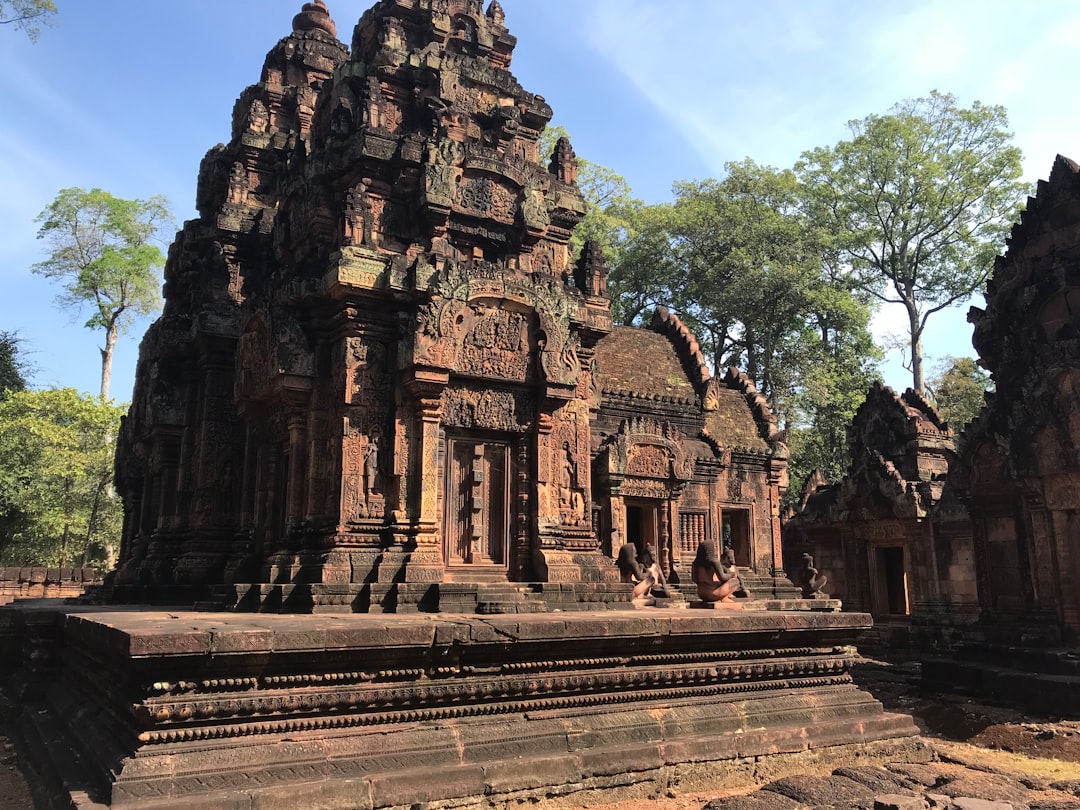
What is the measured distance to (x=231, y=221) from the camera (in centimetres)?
1248

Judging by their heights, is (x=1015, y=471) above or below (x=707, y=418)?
below

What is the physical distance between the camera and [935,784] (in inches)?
234

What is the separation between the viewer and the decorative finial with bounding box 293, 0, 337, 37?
1568 centimetres

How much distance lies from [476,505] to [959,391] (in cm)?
3161

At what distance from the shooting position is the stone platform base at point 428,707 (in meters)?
4.59

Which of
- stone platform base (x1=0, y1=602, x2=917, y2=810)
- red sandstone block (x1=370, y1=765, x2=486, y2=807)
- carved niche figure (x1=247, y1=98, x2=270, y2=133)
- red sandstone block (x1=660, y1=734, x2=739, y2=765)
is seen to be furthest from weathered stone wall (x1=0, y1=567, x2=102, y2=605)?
red sandstone block (x1=660, y1=734, x2=739, y2=765)

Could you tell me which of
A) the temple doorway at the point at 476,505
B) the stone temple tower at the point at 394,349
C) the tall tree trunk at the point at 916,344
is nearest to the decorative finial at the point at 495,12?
the stone temple tower at the point at 394,349

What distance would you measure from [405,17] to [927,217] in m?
27.2

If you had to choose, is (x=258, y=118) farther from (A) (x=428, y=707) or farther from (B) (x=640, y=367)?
(A) (x=428, y=707)

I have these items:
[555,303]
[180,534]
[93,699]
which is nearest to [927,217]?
[555,303]

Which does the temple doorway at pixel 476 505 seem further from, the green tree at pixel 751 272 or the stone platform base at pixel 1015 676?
the green tree at pixel 751 272

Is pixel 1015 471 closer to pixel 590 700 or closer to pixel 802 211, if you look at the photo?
pixel 590 700

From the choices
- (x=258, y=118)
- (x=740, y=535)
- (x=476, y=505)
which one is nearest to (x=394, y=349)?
(x=476, y=505)

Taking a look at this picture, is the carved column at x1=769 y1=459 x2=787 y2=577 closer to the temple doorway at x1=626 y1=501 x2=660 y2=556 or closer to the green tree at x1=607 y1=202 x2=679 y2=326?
the temple doorway at x1=626 y1=501 x2=660 y2=556
